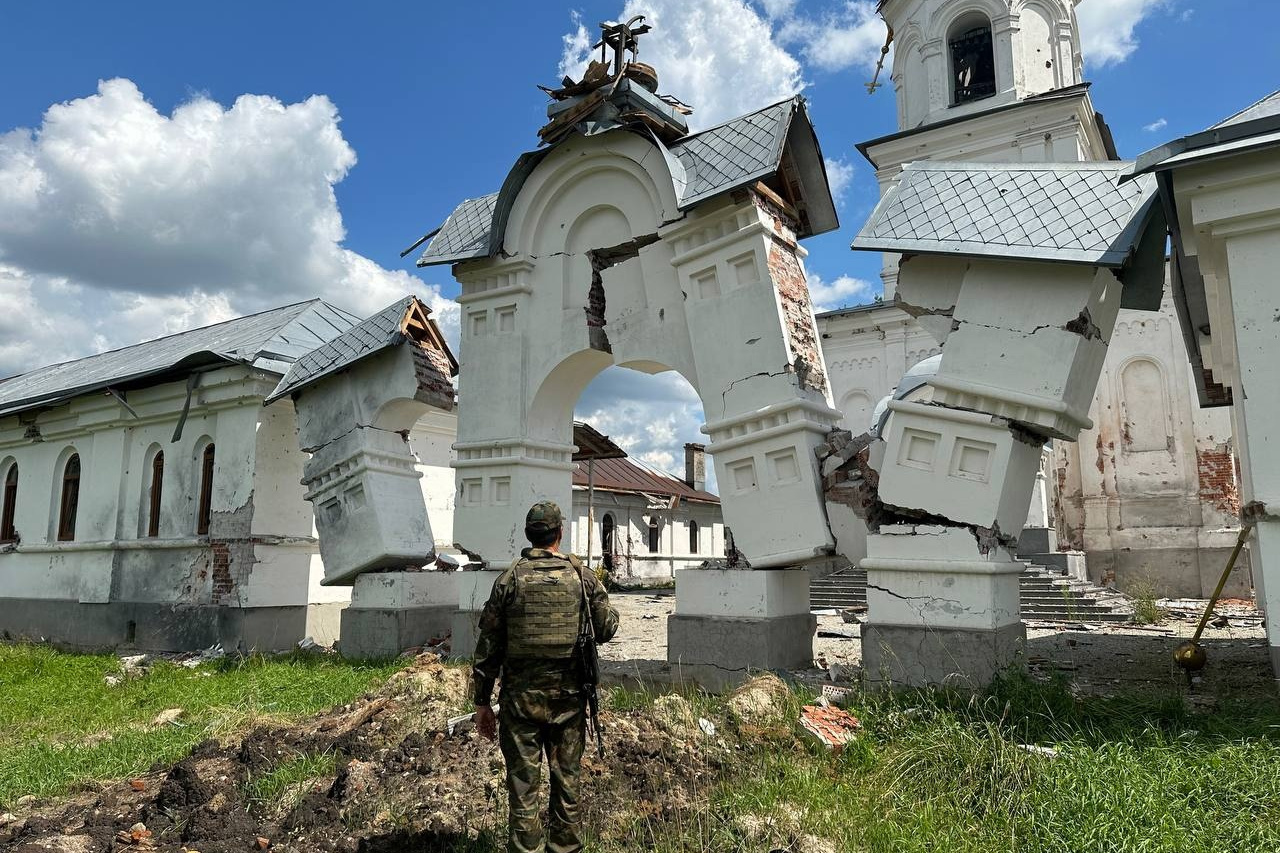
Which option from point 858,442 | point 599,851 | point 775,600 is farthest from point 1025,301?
point 599,851

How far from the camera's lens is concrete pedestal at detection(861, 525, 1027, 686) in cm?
589

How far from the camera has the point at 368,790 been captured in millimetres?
4895

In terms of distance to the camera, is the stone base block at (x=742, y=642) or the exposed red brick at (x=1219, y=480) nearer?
the stone base block at (x=742, y=642)

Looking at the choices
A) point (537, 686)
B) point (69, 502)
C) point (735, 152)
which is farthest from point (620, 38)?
point (69, 502)

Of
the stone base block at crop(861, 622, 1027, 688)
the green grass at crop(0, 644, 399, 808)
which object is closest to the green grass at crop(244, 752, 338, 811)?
the green grass at crop(0, 644, 399, 808)

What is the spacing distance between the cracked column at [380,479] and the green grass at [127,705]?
680mm

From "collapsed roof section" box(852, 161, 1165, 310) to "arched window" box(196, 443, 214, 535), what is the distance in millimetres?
9466

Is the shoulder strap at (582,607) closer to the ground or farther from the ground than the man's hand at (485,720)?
Answer: farther from the ground

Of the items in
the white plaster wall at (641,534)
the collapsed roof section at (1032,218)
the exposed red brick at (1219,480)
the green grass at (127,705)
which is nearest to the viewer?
the collapsed roof section at (1032,218)

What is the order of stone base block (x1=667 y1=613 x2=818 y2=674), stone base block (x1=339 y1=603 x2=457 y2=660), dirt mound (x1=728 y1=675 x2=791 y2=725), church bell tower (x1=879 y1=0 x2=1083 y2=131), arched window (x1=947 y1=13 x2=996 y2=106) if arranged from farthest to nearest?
arched window (x1=947 y1=13 x2=996 y2=106) < church bell tower (x1=879 y1=0 x2=1083 y2=131) < stone base block (x1=339 y1=603 x2=457 y2=660) < stone base block (x1=667 y1=613 x2=818 y2=674) < dirt mound (x1=728 y1=675 x2=791 y2=725)

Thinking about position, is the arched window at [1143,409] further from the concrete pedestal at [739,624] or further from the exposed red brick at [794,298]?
the concrete pedestal at [739,624]

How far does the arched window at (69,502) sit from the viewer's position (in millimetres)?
14062

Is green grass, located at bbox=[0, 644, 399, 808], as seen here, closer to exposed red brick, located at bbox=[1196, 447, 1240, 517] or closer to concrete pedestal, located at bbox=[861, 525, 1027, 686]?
concrete pedestal, located at bbox=[861, 525, 1027, 686]

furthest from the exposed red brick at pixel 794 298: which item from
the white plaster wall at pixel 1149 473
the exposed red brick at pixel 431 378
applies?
the white plaster wall at pixel 1149 473
